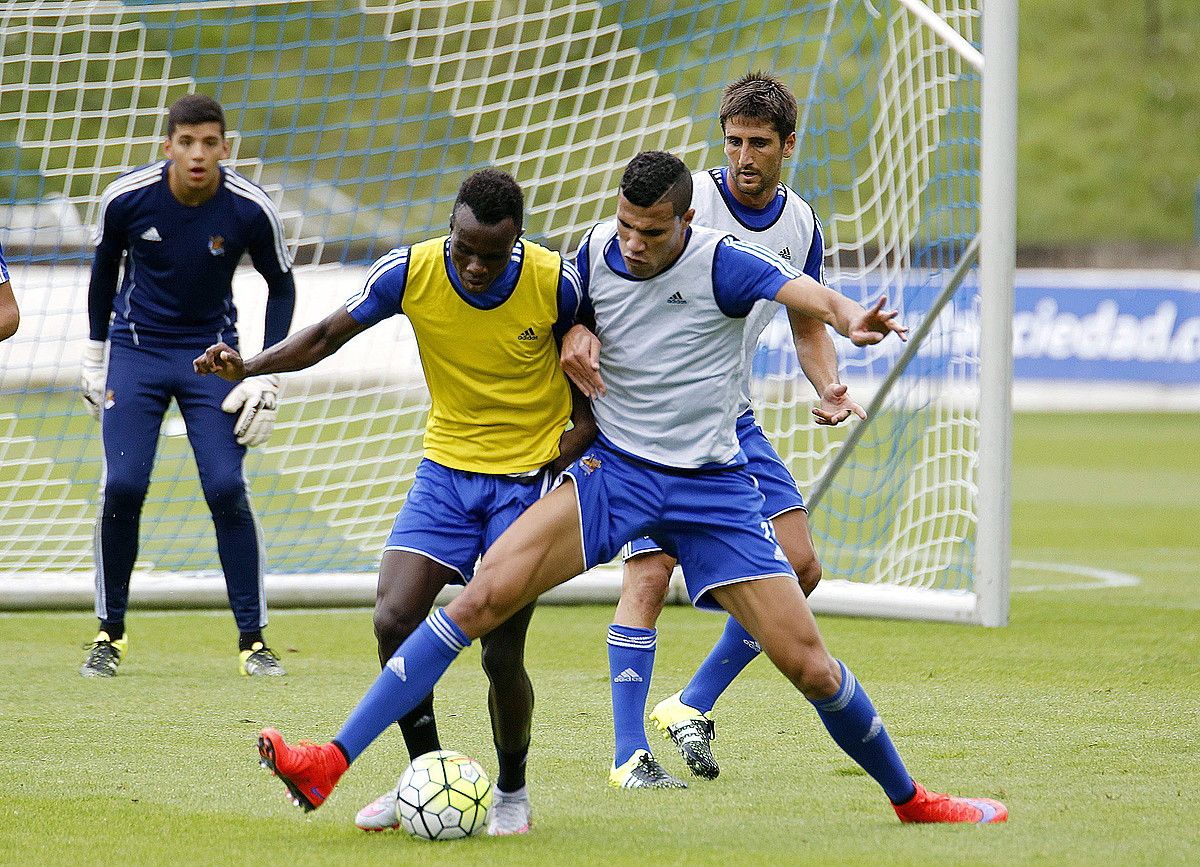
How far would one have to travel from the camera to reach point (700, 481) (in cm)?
459

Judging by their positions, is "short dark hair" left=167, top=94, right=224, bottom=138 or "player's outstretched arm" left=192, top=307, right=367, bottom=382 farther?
"short dark hair" left=167, top=94, right=224, bottom=138

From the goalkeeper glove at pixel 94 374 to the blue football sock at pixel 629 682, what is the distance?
8.60ft

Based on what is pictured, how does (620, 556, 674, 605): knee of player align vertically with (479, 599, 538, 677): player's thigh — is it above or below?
above

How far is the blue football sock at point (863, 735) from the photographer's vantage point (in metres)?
4.42

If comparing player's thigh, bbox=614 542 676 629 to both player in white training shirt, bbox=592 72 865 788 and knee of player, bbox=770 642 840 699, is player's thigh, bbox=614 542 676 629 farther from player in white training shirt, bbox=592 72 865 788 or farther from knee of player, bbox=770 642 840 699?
knee of player, bbox=770 642 840 699

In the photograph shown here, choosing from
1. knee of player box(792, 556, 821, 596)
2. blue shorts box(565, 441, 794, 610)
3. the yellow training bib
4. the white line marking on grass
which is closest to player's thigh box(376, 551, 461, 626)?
the yellow training bib

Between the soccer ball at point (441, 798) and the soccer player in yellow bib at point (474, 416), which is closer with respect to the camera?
the soccer ball at point (441, 798)

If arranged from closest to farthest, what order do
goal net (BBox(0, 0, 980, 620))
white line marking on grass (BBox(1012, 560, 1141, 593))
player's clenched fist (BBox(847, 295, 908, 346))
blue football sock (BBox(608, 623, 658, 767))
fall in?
1. player's clenched fist (BBox(847, 295, 908, 346))
2. blue football sock (BBox(608, 623, 658, 767))
3. goal net (BBox(0, 0, 980, 620))
4. white line marking on grass (BBox(1012, 560, 1141, 593))

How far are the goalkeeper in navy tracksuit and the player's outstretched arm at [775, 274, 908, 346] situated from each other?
2809 mm

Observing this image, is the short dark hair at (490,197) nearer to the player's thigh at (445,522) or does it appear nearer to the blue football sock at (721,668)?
the player's thigh at (445,522)

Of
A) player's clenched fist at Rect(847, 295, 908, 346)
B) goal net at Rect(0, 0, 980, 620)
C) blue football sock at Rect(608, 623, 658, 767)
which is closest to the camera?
player's clenched fist at Rect(847, 295, 908, 346)

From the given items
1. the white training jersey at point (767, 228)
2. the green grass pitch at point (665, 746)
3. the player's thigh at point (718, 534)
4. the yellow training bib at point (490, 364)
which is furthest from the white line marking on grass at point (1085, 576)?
the yellow training bib at point (490, 364)

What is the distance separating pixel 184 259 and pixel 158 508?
466cm

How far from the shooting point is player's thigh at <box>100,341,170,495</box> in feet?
22.0
